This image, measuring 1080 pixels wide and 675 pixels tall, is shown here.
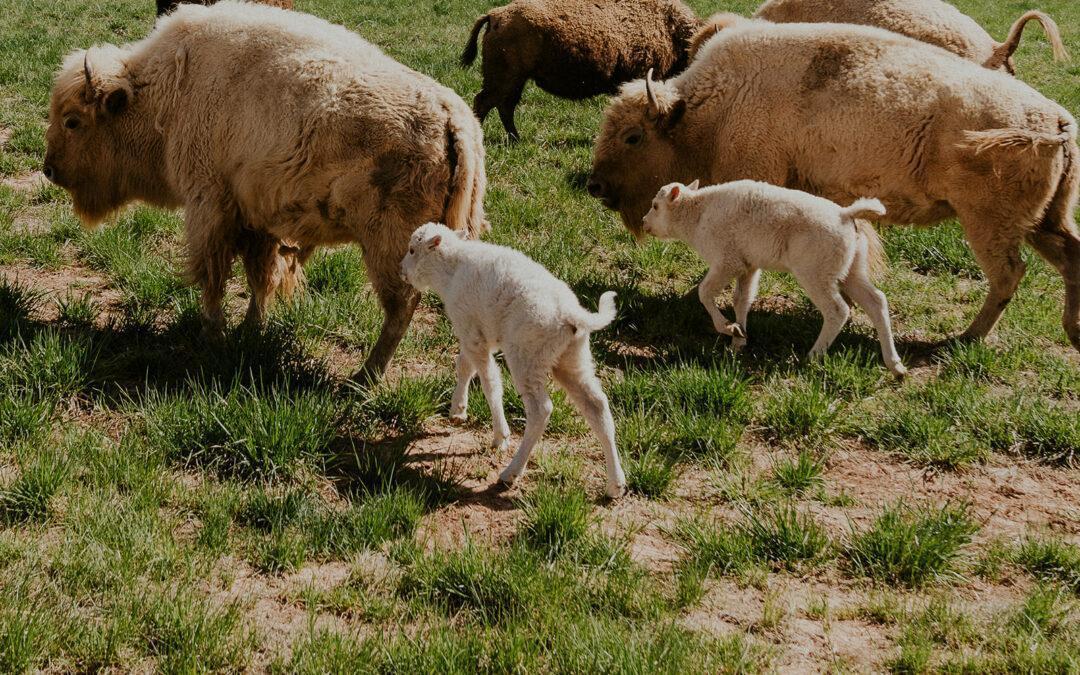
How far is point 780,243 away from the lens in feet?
18.7

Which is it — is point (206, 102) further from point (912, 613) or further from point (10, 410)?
point (912, 613)

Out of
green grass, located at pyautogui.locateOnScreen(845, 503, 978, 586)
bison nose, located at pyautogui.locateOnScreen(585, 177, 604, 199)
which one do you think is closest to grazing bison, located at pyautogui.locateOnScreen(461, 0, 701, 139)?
bison nose, located at pyautogui.locateOnScreen(585, 177, 604, 199)

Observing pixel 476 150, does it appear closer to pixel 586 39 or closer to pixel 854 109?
pixel 854 109

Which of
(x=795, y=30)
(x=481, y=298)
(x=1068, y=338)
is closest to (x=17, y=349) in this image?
(x=481, y=298)

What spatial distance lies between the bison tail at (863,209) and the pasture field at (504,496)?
766 mm

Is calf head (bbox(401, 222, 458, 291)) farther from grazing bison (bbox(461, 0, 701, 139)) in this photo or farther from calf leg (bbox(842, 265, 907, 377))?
grazing bison (bbox(461, 0, 701, 139))

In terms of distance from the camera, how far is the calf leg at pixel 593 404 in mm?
4281

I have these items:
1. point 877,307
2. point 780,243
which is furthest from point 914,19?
point 780,243

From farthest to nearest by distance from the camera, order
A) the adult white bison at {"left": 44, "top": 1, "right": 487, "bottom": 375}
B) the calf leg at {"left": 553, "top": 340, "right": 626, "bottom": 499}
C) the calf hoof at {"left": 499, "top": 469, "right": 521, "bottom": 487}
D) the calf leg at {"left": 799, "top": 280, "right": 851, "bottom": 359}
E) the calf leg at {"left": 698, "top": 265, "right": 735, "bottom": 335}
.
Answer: the calf leg at {"left": 698, "top": 265, "right": 735, "bottom": 335}
the calf leg at {"left": 799, "top": 280, "right": 851, "bottom": 359}
the adult white bison at {"left": 44, "top": 1, "right": 487, "bottom": 375}
the calf hoof at {"left": 499, "top": 469, "right": 521, "bottom": 487}
the calf leg at {"left": 553, "top": 340, "right": 626, "bottom": 499}

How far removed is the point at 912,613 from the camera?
12.0ft

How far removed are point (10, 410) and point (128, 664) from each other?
5.63ft

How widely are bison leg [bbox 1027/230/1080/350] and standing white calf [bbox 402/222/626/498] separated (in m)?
3.49

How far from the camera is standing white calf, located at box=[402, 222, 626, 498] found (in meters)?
4.18

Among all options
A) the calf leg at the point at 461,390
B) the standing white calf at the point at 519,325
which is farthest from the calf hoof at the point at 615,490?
the calf leg at the point at 461,390
